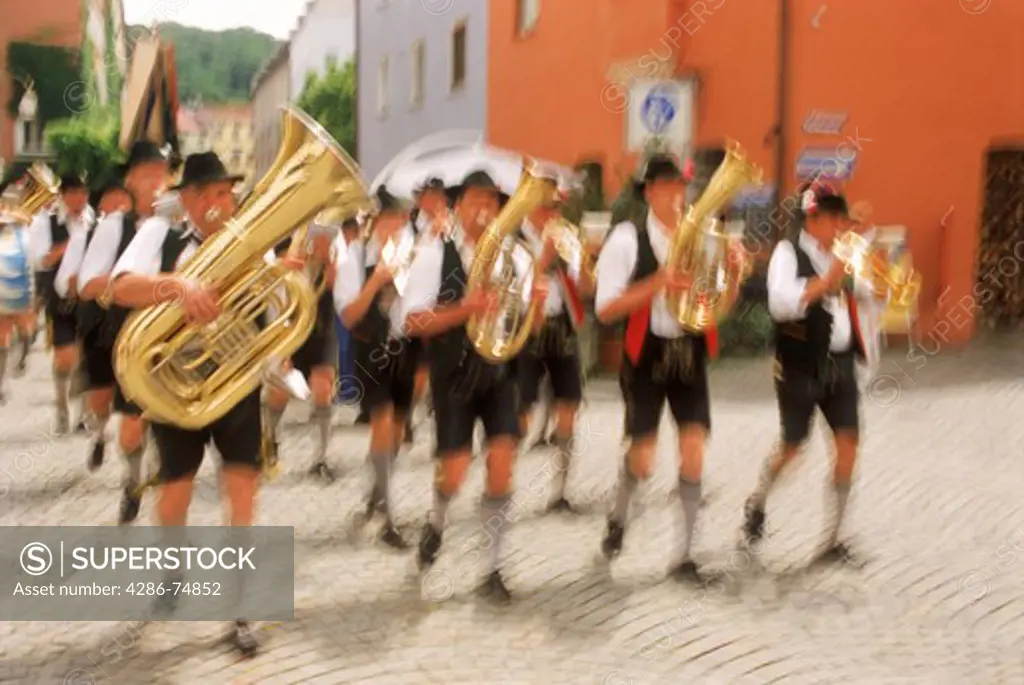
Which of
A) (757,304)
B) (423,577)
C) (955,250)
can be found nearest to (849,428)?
(423,577)

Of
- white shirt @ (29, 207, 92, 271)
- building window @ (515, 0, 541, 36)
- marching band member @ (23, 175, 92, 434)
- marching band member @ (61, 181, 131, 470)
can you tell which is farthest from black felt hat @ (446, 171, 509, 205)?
building window @ (515, 0, 541, 36)

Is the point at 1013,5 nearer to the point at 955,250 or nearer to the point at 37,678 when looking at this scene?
the point at 955,250

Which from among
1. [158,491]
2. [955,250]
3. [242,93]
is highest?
[242,93]

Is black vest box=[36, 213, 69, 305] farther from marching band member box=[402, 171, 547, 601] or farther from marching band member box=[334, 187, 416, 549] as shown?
marching band member box=[402, 171, 547, 601]

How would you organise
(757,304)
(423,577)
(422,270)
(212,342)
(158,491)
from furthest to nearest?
(757,304) < (423,577) < (422,270) < (158,491) < (212,342)

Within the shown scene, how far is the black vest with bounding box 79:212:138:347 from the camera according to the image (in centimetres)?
518

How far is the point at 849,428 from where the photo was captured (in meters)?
4.79

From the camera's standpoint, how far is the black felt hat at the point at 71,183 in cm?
715

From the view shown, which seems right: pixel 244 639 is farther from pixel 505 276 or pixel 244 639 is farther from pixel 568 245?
pixel 568 245

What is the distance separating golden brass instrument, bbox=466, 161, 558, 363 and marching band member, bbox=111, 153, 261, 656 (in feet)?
3.08

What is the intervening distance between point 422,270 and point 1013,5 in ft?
30.1

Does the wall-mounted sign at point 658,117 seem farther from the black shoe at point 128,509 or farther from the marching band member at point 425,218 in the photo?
the black shoe at point 128,509

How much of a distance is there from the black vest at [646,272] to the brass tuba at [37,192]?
14.8 feet

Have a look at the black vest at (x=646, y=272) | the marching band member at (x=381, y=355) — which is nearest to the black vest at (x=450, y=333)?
the marching band member at (x=381, y=355)
